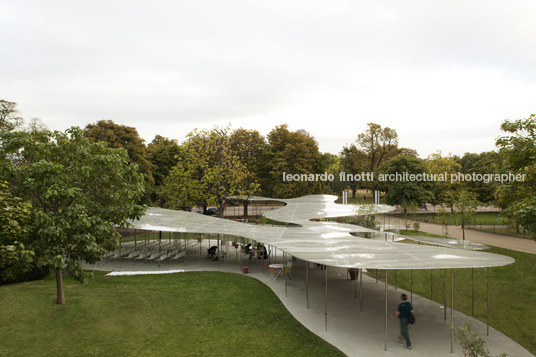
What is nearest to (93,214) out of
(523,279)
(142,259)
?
(142,259)

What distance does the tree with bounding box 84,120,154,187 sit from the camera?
113 ft

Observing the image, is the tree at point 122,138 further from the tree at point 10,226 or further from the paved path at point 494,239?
the paved path at point 494,239

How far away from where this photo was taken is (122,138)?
36.7m

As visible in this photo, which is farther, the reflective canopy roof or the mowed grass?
the reflective canopy roof

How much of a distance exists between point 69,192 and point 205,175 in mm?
23998

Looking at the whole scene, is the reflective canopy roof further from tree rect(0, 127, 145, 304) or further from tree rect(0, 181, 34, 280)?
tree rect(0, 181, 34, 280)

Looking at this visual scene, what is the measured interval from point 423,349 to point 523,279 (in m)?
12.9

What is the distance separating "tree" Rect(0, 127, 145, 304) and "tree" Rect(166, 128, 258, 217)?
2156 cm

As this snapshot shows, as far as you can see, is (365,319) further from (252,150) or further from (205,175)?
(252,150)

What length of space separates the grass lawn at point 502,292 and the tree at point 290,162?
93.2 feet

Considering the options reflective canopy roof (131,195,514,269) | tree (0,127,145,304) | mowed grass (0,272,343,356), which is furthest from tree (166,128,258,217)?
tree (0,127,145,304)

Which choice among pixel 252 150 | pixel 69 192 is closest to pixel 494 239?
pixel 69 192

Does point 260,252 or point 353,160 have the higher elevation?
point 353,160

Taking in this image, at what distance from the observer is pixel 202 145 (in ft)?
122
